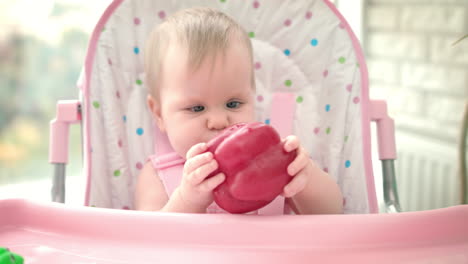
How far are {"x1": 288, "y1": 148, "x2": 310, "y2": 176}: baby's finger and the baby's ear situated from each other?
1.30ft

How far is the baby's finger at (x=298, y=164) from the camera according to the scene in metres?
0.64

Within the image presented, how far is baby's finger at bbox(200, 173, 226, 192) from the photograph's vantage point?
62cm

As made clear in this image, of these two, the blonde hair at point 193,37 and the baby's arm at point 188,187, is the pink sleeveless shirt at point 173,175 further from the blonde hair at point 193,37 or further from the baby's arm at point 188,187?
the blonde hair at point 193,37

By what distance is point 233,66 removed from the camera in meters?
0.87

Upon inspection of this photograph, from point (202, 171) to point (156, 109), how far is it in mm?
387

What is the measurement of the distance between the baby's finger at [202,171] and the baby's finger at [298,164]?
10 cm

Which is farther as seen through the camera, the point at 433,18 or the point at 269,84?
the point at 433,18

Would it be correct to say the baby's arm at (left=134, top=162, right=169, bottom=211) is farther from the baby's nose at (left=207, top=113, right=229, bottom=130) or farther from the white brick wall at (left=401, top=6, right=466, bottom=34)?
the white brick wall at (left=401, top=6, right=466, bottom=34)

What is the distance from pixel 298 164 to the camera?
652 mm

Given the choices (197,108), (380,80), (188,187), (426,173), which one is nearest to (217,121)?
(197,108)

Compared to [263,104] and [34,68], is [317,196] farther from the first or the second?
[34,68]

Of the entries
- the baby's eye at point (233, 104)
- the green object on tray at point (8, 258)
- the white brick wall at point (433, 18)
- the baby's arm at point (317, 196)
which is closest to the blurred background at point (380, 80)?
the white brick wall at point (433, 18)

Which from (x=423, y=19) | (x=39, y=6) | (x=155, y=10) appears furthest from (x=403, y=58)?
(x=39, y=6)

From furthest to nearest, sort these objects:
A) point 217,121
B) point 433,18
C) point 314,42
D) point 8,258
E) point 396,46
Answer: point 396,46 < point 433,18 < point 314,42 < point 217,121 < point 8,258
